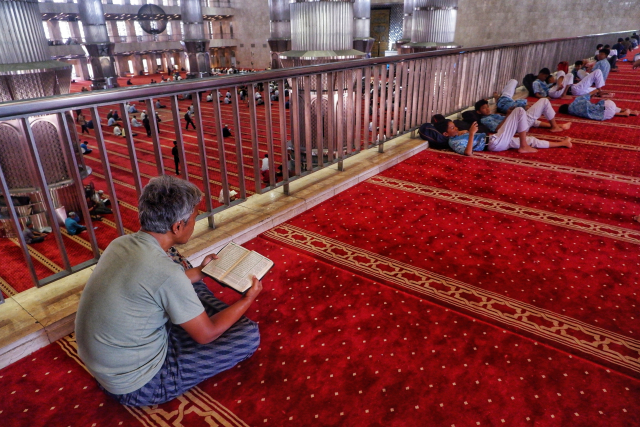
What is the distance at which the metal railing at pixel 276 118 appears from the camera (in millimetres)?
1910

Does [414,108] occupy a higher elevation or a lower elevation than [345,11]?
lower

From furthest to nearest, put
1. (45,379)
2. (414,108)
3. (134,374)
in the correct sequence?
(414,108)
(45,379)
(134,374)

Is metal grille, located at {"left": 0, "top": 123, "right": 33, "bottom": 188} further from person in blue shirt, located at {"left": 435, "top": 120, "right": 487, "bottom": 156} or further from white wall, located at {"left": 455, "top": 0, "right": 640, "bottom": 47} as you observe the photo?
white wall, located at {"left": 455, "top": 0, "right": 640, "bottom": 47}

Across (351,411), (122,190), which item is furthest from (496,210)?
(122,190)

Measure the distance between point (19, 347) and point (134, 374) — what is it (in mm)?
635

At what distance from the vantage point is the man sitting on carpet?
1.27m

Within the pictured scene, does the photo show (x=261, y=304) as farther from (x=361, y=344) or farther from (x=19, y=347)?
(x=19, y=347)

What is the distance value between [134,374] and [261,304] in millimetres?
716

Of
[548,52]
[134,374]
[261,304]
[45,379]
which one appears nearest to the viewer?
[134,374]

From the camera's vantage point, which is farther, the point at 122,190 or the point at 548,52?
the point at 548,52

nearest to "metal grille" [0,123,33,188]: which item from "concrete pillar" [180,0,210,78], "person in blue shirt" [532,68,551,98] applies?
"person in blue shirt" [532,68,551,98]

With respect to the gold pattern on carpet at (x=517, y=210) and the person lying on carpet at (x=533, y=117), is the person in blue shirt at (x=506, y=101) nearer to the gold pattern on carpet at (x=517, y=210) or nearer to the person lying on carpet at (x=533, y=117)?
the person lying on carpet at (x=533, y=117)

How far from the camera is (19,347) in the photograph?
5.36 feet

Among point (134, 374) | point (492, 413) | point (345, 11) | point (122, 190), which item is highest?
point (345, 11)
